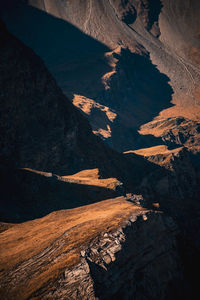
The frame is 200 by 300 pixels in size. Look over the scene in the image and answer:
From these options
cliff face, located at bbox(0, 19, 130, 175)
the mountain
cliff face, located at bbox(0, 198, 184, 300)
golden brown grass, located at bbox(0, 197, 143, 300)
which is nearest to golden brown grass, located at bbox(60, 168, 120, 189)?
the mountain

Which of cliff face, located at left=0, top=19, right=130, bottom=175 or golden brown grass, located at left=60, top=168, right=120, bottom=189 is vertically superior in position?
cliff face, located at left=0, top=19, right=130, bottom=175

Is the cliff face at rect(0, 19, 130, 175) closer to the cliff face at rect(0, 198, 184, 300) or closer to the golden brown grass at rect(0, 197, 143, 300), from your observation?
the golden brown grass at rect(0, 197, 143, 300)

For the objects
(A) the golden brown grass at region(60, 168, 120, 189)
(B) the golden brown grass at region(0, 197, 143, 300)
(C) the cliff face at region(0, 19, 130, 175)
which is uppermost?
(C) the cliff face at region(0, 19, 130, 175)

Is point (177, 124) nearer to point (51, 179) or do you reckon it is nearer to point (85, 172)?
point (85, 172)

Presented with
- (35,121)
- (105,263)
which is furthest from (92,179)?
(105,263)

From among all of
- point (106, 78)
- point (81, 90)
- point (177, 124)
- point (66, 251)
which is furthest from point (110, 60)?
point (66, 251)

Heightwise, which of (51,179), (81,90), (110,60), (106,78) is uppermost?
(110,60)

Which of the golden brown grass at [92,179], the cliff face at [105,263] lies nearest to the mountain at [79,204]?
the cliff face at [105,263]

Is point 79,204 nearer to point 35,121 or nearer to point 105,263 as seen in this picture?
point 35,121
